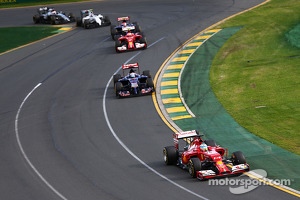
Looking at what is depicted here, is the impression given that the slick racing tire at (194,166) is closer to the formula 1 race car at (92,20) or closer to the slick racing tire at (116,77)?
the slick racing tire at (116,77)

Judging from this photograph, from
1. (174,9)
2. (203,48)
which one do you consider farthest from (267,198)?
(174,9)

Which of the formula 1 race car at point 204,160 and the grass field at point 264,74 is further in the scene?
the grass field at point 264,74

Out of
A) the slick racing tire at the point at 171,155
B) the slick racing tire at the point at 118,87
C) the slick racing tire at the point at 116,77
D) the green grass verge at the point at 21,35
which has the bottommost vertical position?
the green grass verge at the point at 21,35

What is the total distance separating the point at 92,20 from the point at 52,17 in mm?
5530

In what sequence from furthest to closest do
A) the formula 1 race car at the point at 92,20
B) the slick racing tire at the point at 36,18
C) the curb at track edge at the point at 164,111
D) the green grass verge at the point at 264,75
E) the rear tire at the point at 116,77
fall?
the slick racing tire at the point at 36,18 → the formula 1 race car at the point at 92,20 → the rear tire at the point at 116,77 → the green grass verge at the point at 264,75 → the curb at track edge at the point at 164,111

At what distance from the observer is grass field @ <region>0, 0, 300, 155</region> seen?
39625 millimetres

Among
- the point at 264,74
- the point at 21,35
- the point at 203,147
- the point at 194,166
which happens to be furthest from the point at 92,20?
the point at 194,166

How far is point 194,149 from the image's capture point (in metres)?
33.5

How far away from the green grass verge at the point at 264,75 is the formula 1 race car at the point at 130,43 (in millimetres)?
6168

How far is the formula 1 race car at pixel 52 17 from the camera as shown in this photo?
7344cm

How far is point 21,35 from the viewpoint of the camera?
70562mm

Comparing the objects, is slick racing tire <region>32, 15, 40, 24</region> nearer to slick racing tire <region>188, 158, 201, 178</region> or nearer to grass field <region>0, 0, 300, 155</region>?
grass field <region>0, 0, 300, 155</region>

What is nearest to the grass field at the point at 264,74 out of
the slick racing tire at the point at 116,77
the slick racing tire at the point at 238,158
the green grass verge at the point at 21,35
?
the green grass verge at the point at 21,35

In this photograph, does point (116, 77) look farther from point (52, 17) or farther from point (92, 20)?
point (52, 17)
